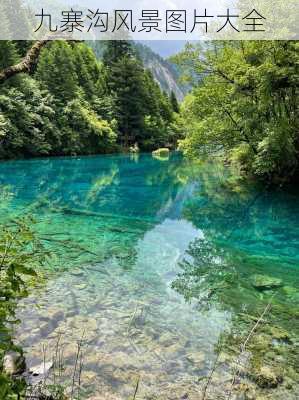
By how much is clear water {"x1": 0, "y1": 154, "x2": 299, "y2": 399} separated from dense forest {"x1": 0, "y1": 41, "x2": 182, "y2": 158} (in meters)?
14.1

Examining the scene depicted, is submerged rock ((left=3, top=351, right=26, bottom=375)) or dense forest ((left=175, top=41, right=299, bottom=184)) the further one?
dense forest ((left=175, top=41, right=299, bottom=184))

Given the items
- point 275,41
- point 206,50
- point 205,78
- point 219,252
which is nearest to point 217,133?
point 205,78

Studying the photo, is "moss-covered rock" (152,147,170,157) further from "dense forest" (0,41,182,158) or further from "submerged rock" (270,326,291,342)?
"submerged rock" (270,326,291,342)

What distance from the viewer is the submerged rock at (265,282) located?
24.2ft

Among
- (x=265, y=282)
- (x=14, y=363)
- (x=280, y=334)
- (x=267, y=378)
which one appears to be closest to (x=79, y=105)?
(x=265, y=282)

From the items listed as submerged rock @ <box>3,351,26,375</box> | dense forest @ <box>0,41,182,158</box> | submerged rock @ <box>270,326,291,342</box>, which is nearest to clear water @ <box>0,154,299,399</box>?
submerged rock @ <box>270,326,291,342</box>

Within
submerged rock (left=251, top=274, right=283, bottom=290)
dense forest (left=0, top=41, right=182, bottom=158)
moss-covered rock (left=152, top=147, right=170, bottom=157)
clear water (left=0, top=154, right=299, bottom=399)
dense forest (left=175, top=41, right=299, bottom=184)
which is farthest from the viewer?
moss-covered rock (left=152, top=147, right=170, bottom=157)

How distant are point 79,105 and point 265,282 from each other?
42.7 metres

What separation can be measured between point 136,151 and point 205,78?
1583 inches

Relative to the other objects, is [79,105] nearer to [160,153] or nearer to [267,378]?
[160,153]

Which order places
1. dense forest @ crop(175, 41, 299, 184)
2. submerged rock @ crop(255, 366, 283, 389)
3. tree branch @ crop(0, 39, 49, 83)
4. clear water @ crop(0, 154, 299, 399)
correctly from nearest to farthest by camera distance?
1. tree branch @ crop(0, 39, 49, 83)
2. submerged rock @ crop(255, 366, 283, 389)
3. clear water @ crop(0, 154, 299, 399)
4. dense forest @ crop(175, 41, 299, 184)

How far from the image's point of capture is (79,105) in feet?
155

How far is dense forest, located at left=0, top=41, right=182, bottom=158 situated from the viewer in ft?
125

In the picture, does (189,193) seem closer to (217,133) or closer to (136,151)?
(217,133)
